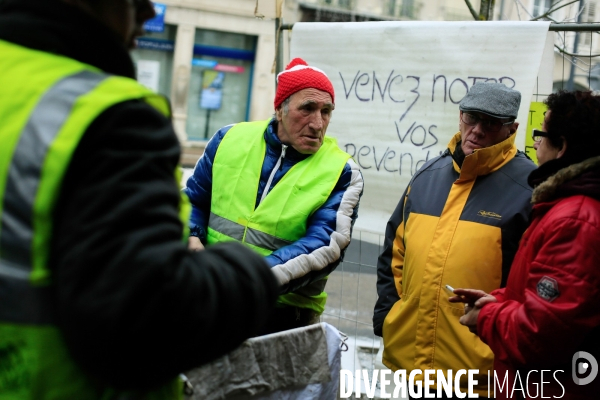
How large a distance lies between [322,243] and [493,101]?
101cm

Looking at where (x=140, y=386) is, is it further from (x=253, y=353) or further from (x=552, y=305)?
(x=552, y=305)

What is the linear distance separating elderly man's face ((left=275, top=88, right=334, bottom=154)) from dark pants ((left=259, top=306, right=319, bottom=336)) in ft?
2.35

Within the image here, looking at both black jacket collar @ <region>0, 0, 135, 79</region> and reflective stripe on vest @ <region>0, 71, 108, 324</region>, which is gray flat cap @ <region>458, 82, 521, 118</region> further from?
reflective stripe on vest @ <region>0, 71, 108, 324</region>

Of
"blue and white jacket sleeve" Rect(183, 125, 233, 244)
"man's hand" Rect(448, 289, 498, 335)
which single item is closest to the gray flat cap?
"man's hand" Rect(448, 289, 498, 335)

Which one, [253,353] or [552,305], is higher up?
[552,305]

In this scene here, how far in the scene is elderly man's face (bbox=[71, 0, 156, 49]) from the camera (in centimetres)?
120

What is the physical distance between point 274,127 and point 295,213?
502 mm

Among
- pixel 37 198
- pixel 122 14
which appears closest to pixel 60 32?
pixel 122 14

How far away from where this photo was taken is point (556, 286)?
2.24 m

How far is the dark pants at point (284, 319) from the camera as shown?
288 centimetres

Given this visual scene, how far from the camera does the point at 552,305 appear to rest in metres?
2.23

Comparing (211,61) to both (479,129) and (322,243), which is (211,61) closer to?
(479,129)

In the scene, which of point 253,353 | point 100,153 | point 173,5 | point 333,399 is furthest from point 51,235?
point 173,5

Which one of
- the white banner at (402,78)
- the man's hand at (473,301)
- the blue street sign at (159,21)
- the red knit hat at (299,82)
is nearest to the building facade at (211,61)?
the blue street sign at (159,21)
